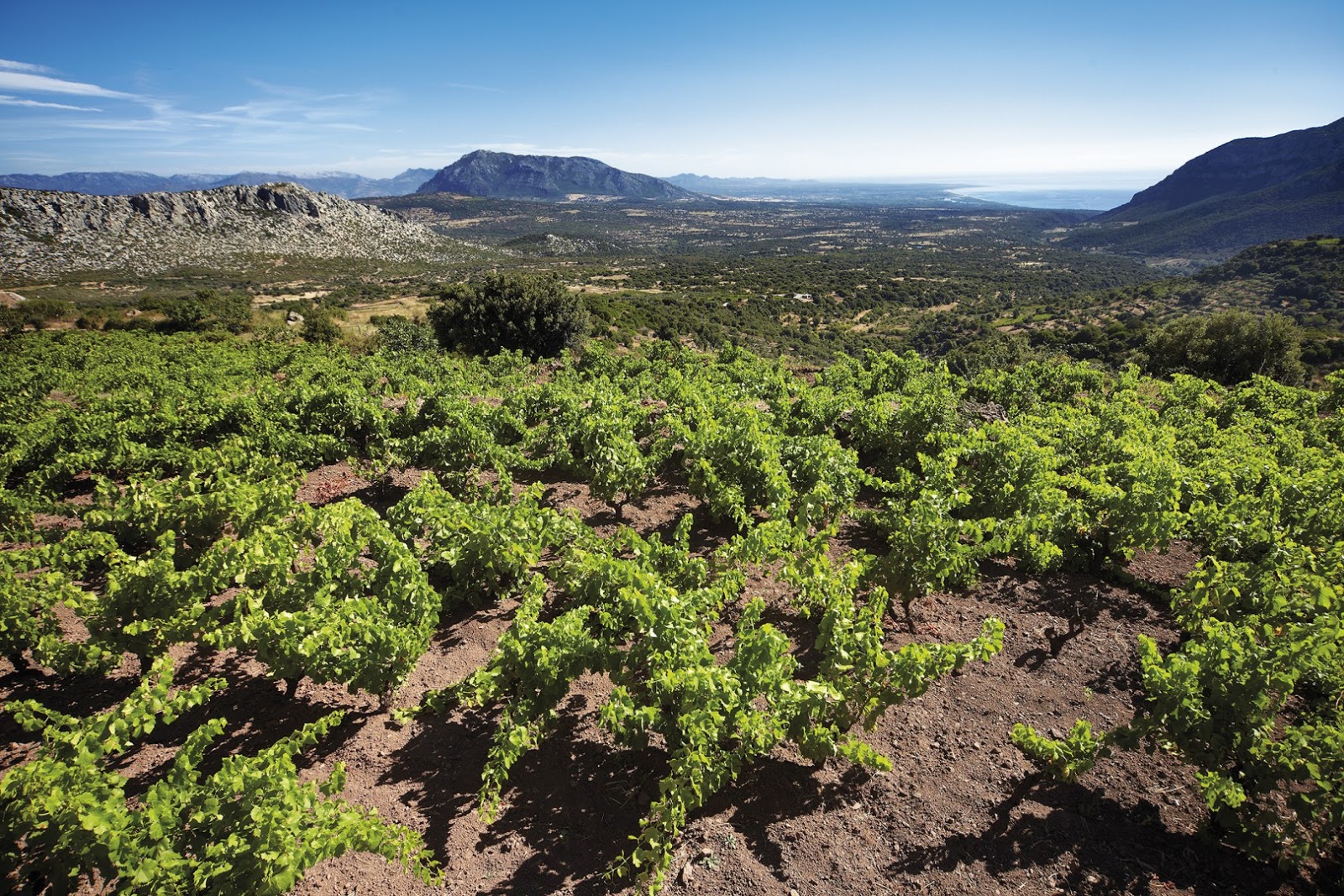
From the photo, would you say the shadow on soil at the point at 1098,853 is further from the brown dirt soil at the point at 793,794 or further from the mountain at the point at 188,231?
the mountain at the point at 188,231

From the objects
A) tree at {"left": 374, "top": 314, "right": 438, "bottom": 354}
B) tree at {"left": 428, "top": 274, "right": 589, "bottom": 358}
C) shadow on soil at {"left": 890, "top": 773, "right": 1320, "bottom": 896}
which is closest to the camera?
shadow on soil at {"left": 890, "top": 773, "right": 1320, "bottom": 896}

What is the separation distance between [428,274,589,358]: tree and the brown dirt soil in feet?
77.2

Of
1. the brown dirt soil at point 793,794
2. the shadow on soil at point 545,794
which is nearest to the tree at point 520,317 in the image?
the brown dirt soil at point 793,794

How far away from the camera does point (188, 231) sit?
9994cm

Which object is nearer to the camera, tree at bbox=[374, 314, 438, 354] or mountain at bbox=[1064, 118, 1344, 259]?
tree at bbox=[374, 314, 438, 354]

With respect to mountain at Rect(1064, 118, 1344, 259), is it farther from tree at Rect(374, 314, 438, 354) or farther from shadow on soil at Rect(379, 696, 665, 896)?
shadow on soil at Rect(379, 696, 665, 896)

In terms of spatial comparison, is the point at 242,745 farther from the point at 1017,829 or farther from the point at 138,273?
the point at 138,273

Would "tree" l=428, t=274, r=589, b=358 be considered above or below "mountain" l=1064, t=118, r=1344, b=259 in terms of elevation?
Answer: below

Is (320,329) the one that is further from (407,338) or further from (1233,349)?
(1233,349)

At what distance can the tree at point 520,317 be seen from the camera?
29.2m

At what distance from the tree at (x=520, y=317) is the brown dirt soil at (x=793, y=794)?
2354 cm

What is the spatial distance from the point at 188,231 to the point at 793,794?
134 meters

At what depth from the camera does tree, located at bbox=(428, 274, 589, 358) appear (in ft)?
95.9

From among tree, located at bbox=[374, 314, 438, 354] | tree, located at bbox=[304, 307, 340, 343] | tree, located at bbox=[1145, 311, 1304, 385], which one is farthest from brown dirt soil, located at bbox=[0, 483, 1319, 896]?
tree, located at bbox=[304, 307, 340, 343]
